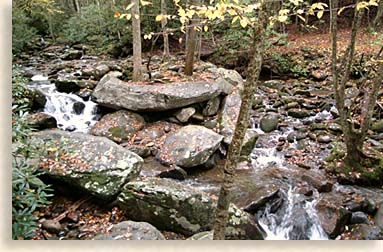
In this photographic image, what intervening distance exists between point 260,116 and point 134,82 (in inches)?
83.8

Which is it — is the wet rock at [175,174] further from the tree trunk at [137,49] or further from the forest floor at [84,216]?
the tree trunk at [137,49]

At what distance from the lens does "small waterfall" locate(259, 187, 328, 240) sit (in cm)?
278

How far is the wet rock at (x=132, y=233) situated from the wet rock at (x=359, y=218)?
5.53 feet

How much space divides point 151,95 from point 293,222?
2.61 metres

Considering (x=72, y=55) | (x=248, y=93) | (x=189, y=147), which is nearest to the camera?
(x=248, y=93)

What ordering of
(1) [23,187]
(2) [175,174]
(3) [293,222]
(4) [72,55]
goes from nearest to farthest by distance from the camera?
(1) [23,187] < (3) [293,222] < (2) [175,174] < (4) [72,55]

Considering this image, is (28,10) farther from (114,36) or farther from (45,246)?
(114,36)

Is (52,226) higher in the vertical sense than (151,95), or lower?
lower

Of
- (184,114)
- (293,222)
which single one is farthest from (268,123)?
(293,222)

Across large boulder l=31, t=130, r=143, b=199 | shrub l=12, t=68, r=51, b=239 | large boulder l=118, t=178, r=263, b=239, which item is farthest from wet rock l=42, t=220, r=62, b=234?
large boulder l=118, t=178, r=263, b=239

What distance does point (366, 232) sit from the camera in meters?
2.56

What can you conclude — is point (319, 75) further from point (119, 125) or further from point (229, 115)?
point (119, 125)

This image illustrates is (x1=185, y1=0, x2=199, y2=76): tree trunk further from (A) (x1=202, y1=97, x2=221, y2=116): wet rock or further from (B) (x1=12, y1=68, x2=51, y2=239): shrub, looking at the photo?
(B) (x1=12, y1=68, x2=51, y2=239): shrub

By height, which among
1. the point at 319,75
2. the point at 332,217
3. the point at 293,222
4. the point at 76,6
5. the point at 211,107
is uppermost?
the point at 76,6
